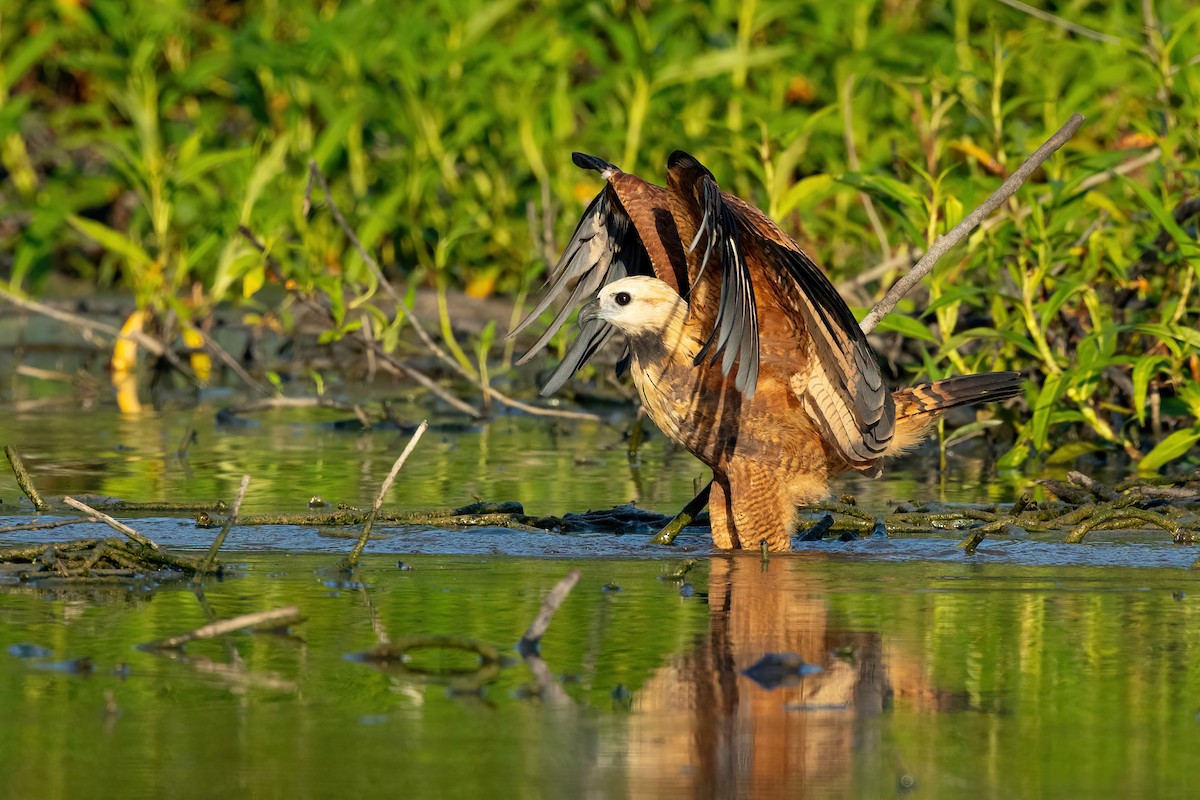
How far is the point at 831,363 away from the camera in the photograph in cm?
582

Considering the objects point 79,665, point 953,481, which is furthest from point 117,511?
point 953,481

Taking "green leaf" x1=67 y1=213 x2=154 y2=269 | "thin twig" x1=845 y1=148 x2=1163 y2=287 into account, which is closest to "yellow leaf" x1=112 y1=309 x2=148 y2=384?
"green leaf" x1=67 y1=213 x2=154 y2=269

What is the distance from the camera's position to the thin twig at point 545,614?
416cm

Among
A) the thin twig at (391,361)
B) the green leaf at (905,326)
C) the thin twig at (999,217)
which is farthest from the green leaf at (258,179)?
the green leaf at (905,326)

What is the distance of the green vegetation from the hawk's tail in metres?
1.09

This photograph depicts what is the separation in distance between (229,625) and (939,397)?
112 inches

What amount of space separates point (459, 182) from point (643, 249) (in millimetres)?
5520

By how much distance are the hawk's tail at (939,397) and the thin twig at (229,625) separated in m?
2.43

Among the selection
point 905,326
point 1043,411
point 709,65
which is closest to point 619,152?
point 709,65

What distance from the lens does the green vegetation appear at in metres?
7.93

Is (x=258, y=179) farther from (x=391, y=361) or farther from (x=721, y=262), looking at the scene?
(x=721, y=262)

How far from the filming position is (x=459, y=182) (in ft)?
38.7

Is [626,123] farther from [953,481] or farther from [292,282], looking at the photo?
[953,481]

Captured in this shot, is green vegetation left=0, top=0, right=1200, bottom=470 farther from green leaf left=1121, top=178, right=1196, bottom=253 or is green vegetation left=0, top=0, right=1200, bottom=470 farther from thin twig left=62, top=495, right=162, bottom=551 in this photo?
thin twig left=62, top=495, right=162, bottom=551
